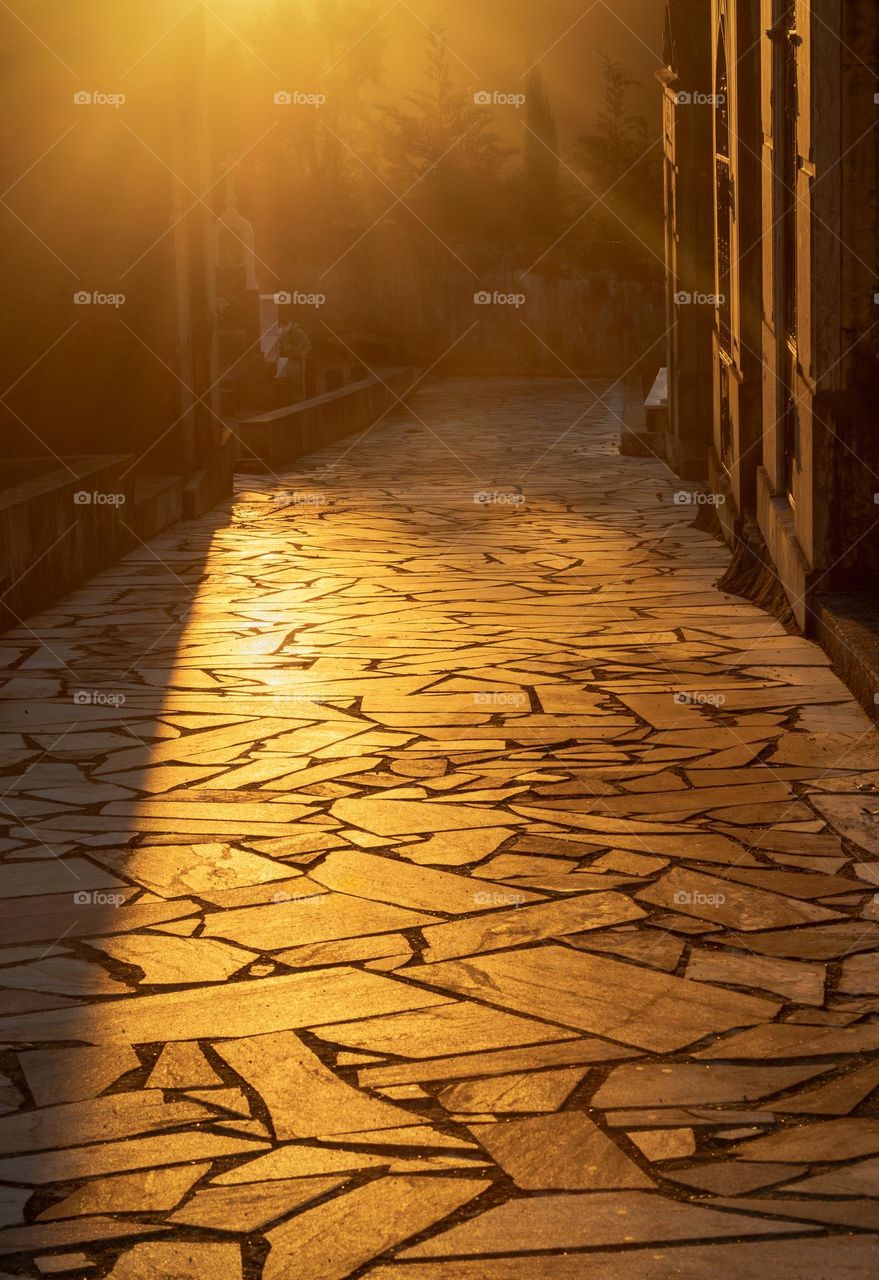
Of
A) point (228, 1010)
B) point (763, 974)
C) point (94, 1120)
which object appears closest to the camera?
point (94, 1120)

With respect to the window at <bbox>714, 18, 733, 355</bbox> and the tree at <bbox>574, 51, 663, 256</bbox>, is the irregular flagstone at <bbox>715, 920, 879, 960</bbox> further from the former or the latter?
the tree at <bbox>574, 51, 663, 256</bbox>

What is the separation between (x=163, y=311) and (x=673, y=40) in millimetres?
5074

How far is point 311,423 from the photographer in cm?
1955

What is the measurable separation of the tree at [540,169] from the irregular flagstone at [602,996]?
30.9 m

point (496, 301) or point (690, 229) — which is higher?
point (690, 229)

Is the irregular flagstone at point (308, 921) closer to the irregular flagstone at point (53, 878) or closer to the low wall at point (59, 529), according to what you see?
the irregular flagstone at point (53, 878)

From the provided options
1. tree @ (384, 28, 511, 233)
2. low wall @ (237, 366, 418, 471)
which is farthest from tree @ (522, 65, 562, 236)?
low wall @ (237, 366, 418, 471)

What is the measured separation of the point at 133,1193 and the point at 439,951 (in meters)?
1.33

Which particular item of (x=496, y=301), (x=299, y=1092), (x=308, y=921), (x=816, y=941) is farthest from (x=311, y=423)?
(x=299, y=1092)

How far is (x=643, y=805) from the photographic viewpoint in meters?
5.65

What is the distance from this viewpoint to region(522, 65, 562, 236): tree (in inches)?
1353

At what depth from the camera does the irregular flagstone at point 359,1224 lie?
293cm

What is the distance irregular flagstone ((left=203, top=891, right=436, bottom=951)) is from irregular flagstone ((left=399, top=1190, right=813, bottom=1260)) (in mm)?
1486

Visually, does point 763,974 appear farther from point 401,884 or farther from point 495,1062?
point 401,884
